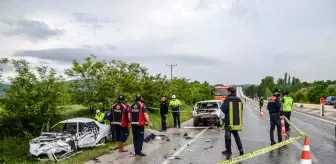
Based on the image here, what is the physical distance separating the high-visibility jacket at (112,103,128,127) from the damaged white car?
1.26m

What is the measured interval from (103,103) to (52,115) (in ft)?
15.2

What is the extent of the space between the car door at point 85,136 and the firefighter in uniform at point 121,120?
1.05 metres

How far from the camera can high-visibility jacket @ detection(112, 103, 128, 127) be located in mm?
11516

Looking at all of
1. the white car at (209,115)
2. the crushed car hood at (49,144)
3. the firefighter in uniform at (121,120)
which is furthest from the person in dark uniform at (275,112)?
the crushed car hood at (49,144)

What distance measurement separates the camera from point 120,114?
1180 centimetres

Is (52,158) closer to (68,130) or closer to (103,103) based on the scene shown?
(68,130)

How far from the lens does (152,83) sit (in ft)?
91.3

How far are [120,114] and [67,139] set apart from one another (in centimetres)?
185

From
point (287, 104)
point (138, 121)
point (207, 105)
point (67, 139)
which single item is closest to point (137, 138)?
point (138, 121)

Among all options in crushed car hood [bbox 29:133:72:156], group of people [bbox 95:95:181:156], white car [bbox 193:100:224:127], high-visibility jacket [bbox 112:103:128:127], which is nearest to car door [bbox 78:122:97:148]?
crushed car hood [bbox 29:133:72:156]

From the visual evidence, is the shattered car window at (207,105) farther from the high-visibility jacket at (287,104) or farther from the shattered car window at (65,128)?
the shattered car window at (65,128)

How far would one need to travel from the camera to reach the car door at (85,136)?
1198 centimetres

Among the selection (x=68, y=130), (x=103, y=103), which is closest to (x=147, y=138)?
(x=68, y=130)

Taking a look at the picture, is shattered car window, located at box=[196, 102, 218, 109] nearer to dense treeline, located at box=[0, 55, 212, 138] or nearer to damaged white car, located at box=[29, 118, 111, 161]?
dense treeline, located at box=[0, 55, 212, 138]
